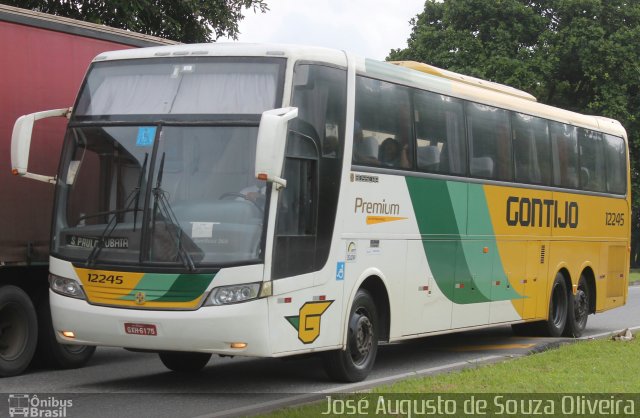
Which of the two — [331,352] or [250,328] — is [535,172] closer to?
[331,352]

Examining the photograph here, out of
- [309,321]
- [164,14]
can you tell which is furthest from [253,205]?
[164,14]

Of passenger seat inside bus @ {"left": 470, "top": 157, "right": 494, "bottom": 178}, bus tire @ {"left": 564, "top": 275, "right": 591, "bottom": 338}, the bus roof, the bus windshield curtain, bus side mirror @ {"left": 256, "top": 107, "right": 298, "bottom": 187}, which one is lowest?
bus tire @ {"left": 564, "top": 275, "right": 591, "bottom": 338}

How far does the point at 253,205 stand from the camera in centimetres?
1081

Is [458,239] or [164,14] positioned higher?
[164,14]

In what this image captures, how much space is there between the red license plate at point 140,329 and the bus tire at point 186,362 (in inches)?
87.3

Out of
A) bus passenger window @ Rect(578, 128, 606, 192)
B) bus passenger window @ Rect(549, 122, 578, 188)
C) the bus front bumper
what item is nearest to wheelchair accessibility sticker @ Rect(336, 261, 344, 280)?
the bus front bumper

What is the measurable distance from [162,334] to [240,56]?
2.75 m

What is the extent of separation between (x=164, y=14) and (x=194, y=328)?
1447 cm

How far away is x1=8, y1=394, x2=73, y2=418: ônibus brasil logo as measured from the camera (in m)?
9.93

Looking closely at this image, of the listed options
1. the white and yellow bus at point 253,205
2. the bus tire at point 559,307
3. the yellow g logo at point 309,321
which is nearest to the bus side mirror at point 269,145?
the white and yellow bus at point 253,205

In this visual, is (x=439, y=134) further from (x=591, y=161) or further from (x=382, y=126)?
(x=591, y=161)

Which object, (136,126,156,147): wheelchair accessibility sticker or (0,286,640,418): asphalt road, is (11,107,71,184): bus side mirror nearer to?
(136,126,156,147): wheelchair accessibility sticker

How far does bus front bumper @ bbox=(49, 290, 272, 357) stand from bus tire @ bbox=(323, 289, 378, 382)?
144 centimetres

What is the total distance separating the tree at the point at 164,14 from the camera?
74.0 feet
